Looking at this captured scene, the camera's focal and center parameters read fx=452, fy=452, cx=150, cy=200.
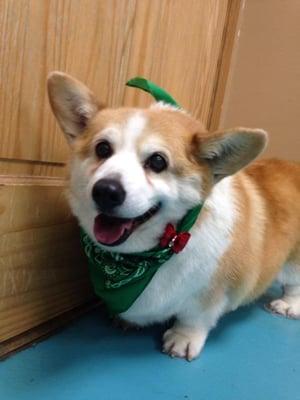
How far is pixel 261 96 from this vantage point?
2066 millimetres

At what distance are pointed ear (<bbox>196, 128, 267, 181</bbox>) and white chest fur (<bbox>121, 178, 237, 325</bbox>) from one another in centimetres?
12

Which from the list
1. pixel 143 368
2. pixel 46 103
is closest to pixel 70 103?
pixel 46 103

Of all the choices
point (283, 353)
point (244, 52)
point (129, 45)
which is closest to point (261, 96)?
point (244, 52)

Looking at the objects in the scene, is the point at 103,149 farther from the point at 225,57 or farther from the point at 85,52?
the point at 225,57

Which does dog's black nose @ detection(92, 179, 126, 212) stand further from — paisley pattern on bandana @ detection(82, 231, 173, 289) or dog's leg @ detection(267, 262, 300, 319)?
dog's leg @ detection(267, 262, 300, 319)

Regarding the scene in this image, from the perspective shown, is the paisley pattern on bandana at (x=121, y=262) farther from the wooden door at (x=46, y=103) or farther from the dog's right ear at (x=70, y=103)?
the dog's right ear at (x=70, y=103)

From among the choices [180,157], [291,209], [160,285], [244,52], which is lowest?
[160,285]

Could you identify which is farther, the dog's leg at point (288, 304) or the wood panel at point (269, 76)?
the wood panel at point (269, 76)

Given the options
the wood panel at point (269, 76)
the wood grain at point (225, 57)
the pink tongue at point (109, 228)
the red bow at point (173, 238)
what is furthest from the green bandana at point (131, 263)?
the wood panel at point (269, 76)

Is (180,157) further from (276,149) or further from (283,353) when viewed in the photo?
(276,149)

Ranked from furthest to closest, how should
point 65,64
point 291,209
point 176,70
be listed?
point 176,70 < point 291,209 < point 65,64

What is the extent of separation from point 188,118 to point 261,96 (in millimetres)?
1160

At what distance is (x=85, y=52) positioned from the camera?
1042 millimetres

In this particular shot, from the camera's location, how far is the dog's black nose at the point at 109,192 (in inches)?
31.0
